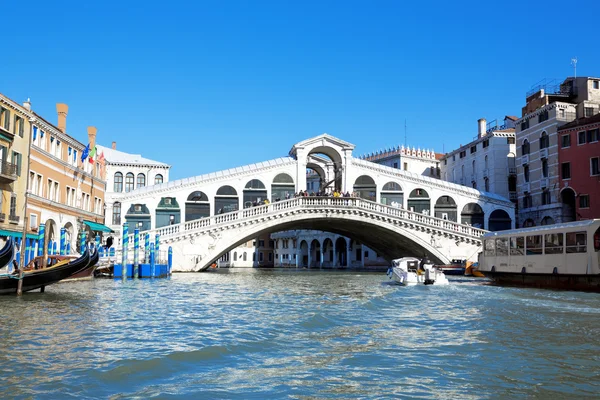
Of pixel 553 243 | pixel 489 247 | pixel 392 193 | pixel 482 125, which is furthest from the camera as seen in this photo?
pixel 482 125

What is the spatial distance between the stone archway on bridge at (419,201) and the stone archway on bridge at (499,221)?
11.4ft

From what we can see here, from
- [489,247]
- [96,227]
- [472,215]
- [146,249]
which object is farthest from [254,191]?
[489,247]

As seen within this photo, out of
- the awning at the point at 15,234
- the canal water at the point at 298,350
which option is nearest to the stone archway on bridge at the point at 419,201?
the awning at the point at 15,234

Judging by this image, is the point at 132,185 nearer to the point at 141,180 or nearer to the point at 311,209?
the point at 141,180

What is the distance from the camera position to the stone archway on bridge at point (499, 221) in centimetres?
3366

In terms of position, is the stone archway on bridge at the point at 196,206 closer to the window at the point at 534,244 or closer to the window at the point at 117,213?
the window at the point at 117,213

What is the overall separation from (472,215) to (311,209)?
10.5m

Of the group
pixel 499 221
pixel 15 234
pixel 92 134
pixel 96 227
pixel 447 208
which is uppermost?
pixel 92 134

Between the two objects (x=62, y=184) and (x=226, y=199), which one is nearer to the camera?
(x=62, y=184)

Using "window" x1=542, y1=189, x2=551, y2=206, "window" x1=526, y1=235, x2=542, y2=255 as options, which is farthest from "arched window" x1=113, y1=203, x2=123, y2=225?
"window" x1=542, y1=189, x2=551, y2=206

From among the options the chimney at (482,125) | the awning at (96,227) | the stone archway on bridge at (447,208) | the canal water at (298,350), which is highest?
the chimney at (482,125)

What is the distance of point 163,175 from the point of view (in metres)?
39.3

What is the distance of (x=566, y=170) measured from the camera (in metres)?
29.2

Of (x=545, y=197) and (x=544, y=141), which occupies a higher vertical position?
(x=544, y=141)
